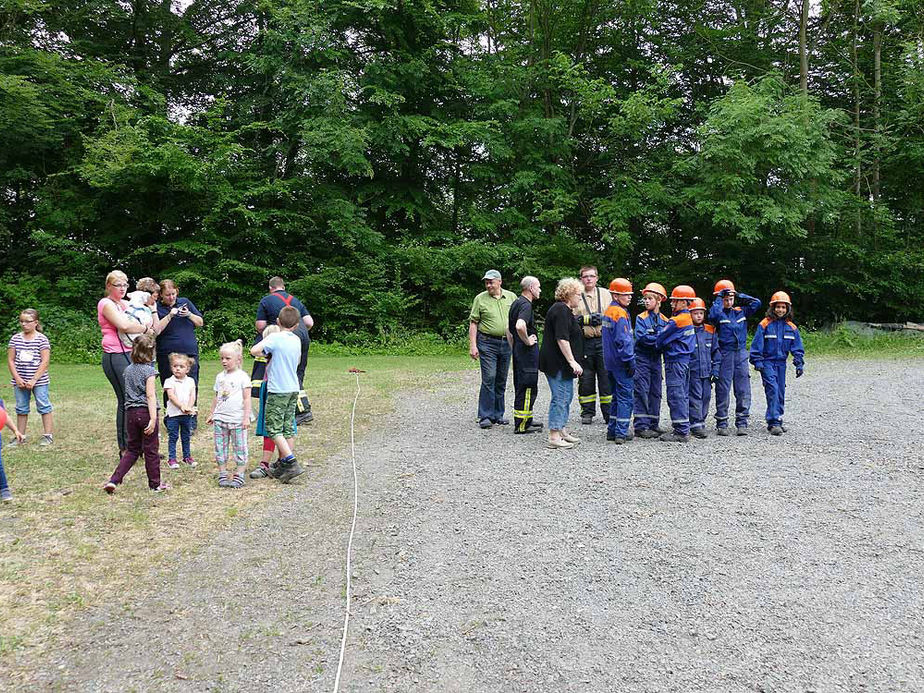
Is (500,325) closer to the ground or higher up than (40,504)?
higher up

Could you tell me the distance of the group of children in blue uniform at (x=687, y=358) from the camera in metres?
7.54

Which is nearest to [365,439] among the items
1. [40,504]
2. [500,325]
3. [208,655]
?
[500,325]

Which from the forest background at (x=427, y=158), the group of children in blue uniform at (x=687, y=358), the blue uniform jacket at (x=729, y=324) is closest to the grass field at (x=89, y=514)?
the group of children in blue uniform at (x=687, y=358)

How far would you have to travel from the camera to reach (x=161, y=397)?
867 cm

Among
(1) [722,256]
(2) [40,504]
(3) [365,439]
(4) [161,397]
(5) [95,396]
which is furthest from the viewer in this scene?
(1) [722,256]

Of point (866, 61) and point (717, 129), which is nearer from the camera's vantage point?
point (717, 129)

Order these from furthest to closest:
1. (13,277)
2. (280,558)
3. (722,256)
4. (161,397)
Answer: (722,256)
(13,277)
(161,397)
(280,558)

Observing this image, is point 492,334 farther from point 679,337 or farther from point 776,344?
point 776,344

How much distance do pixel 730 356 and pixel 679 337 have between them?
1.25 meters

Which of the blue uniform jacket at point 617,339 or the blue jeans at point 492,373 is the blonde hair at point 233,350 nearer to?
the blue jeans at point 492,373

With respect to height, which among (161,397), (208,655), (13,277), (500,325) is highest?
(13,277)

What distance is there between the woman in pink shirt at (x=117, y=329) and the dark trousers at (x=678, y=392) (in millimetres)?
5373

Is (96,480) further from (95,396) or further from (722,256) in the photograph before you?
(722,256)

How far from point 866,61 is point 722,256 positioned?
808 cm
